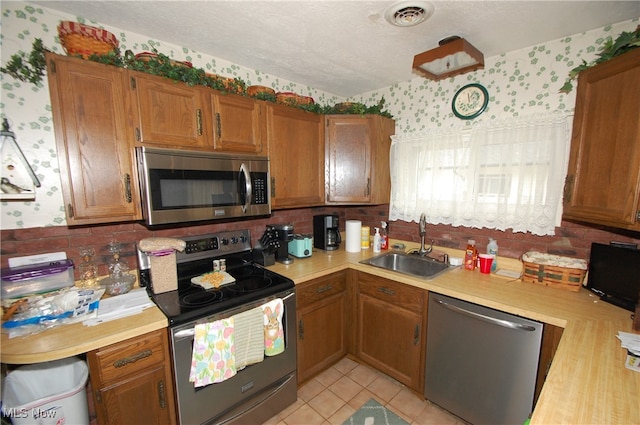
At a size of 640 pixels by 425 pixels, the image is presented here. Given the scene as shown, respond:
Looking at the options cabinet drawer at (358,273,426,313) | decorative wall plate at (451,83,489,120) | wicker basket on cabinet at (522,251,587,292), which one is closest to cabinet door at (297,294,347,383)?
cabinet drawer at (358,273,426,313)

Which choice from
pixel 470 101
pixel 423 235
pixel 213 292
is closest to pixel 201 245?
pixel 213 292

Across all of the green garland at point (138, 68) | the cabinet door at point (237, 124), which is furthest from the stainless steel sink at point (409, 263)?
the green garland at point (138, 68)

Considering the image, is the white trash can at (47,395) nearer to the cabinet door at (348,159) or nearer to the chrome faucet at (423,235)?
the cabinet door at (348,159)

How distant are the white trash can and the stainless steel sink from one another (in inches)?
72.6

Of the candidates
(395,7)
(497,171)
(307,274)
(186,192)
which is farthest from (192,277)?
(497,171)

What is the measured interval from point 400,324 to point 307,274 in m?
0.79

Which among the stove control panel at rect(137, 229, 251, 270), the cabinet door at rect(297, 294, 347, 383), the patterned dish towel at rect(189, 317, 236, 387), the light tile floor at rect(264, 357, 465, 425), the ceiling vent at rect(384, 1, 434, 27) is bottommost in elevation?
the light tile floor at rect(264, 357, 465, 425)

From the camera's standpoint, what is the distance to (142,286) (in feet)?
5.60

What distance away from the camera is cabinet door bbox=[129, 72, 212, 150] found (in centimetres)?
148

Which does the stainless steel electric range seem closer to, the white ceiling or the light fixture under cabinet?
the white ceiling

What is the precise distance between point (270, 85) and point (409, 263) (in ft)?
6.61

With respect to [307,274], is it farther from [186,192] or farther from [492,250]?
[492,250]

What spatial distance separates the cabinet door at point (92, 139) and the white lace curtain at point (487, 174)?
6.92ft

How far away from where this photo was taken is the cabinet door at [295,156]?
2072 millimetres
